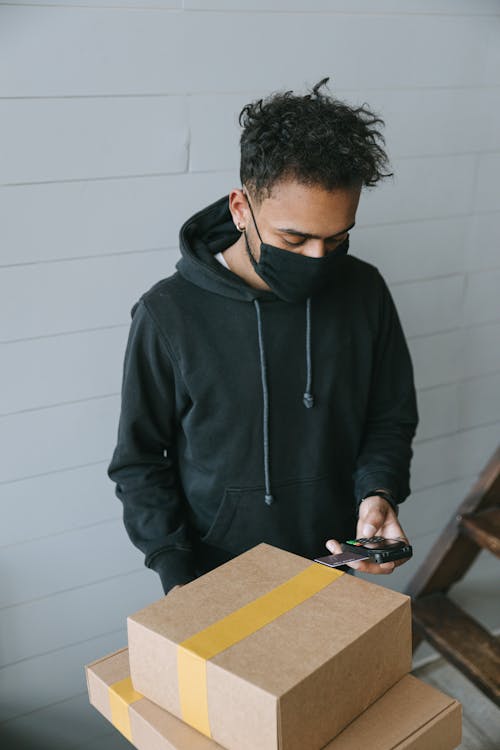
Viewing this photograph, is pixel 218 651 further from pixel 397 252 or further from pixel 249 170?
pixel 397 252

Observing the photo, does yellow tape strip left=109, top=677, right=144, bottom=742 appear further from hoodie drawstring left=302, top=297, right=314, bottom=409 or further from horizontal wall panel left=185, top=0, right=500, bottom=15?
horizontal wall panel left=185, top=0, right=500, bottom=15

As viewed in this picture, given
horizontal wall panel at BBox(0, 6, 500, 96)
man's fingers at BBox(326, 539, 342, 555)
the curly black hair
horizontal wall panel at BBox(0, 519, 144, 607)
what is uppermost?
horizontal wall panel at BBox(0, 6, 500, 96)

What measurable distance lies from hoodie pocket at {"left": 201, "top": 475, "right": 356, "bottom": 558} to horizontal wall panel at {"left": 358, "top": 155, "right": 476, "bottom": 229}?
2.30 ft

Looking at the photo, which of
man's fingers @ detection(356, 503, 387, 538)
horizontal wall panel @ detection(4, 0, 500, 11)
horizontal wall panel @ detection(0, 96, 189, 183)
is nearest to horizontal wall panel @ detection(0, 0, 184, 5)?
horizontal wall panel @ detection(4, 0, 500, 11)

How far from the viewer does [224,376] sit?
4.25 feet

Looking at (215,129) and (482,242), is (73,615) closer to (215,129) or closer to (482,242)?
(215,129)

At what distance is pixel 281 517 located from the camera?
1.37 metres

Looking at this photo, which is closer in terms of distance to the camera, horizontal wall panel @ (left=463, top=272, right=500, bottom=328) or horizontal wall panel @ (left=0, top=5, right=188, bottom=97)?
horizontal wall panel @ (left=0, top=5, right=188, bottom=97)

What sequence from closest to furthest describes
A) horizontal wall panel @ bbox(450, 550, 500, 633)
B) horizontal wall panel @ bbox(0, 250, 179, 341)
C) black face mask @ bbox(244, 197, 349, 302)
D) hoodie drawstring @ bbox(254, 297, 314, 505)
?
1. black face mask @ bbox(244, 197, 349, 302)
2. hoodie drawstring @ bbox(254, 297, 314, 505)
3. horizontal wall panel @ bbox(0, 250, 179, 341)
4. horizontal wall panel @ bbox(450, 550, 500, 633)

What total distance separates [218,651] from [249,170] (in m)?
0.73

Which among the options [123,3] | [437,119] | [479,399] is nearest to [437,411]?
[479,399]

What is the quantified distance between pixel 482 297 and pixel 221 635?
1.42m

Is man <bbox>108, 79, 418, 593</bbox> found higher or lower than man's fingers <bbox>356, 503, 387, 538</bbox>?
higher

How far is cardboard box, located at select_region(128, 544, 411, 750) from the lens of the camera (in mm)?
802
